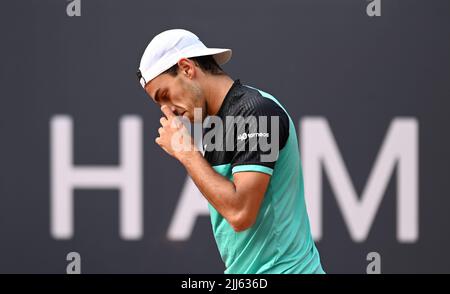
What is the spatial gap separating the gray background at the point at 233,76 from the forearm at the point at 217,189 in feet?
7.27

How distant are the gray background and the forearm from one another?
2215mm

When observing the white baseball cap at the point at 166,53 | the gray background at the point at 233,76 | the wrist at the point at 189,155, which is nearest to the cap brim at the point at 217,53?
the white baseball cap at the point at 166,53

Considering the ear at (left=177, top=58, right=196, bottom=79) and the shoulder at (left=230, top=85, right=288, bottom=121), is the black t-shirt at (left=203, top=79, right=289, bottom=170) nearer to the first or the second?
the shoulder at (left=230, top=85, right=288, bottom=121)

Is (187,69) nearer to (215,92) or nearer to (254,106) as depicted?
(215,92)

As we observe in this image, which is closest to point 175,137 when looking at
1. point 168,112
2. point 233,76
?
point 168,112

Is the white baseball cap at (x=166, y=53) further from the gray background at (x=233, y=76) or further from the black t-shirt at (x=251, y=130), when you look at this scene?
the gray background at (x=233, y=76)

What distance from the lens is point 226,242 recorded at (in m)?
2.28

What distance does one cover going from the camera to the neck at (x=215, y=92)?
229cm

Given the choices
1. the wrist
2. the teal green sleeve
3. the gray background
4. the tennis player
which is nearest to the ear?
the tennis player

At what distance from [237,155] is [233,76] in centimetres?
224

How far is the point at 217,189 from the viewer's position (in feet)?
6.86

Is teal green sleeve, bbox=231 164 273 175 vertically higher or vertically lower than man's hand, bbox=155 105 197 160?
lower

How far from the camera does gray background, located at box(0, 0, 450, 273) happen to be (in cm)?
430
